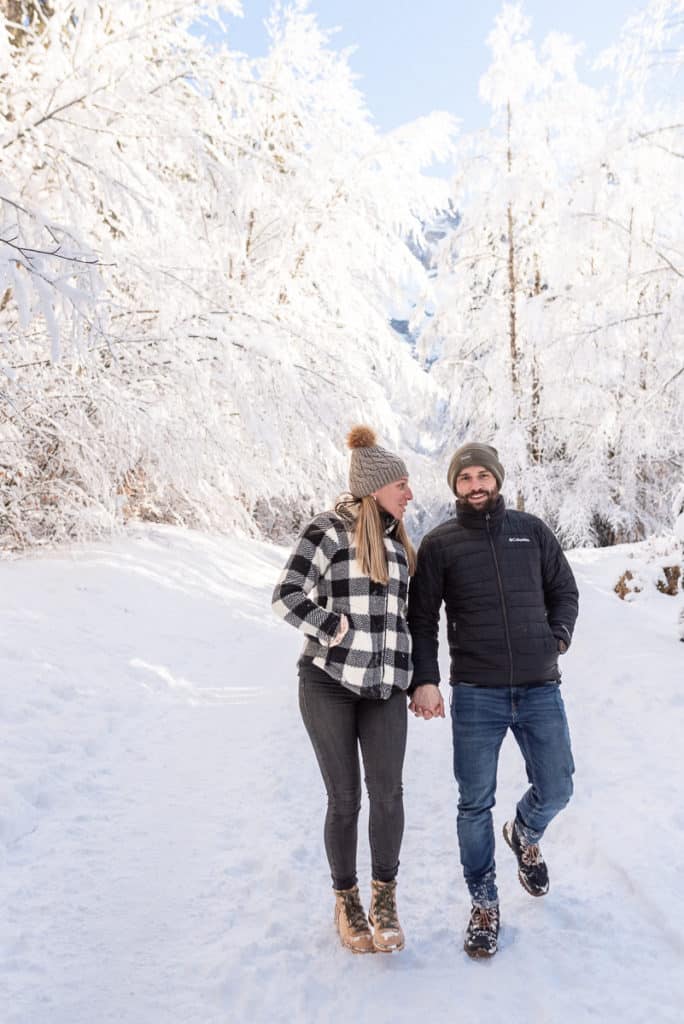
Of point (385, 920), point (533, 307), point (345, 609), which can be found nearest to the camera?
point (385, 920)

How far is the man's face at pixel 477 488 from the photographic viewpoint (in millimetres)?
2908

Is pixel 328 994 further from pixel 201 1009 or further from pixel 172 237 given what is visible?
pixel 172 237

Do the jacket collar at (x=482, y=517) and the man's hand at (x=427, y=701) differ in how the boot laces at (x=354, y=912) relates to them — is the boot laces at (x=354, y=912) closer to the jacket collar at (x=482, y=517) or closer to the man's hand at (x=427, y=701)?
the man's hand at (x=427, y=701)

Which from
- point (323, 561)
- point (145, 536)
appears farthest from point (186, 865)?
point (145, 536)

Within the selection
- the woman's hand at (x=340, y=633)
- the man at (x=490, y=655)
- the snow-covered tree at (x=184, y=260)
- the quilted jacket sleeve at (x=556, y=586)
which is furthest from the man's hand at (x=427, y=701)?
the snow-covered tree at (x=184, y=260)

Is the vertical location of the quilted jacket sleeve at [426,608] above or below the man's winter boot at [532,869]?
above

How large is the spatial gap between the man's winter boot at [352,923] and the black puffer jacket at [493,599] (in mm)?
887

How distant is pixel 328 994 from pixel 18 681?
3.30 m

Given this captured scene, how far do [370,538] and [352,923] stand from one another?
1499mm

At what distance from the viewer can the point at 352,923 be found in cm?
271

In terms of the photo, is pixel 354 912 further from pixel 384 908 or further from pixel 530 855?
pixel 530 855

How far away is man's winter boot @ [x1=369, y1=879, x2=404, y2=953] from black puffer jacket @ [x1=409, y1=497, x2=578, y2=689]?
807 millimetres

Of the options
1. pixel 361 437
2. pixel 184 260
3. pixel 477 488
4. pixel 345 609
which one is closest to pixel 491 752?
pixel 345 609

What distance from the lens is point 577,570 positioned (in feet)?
33.3
